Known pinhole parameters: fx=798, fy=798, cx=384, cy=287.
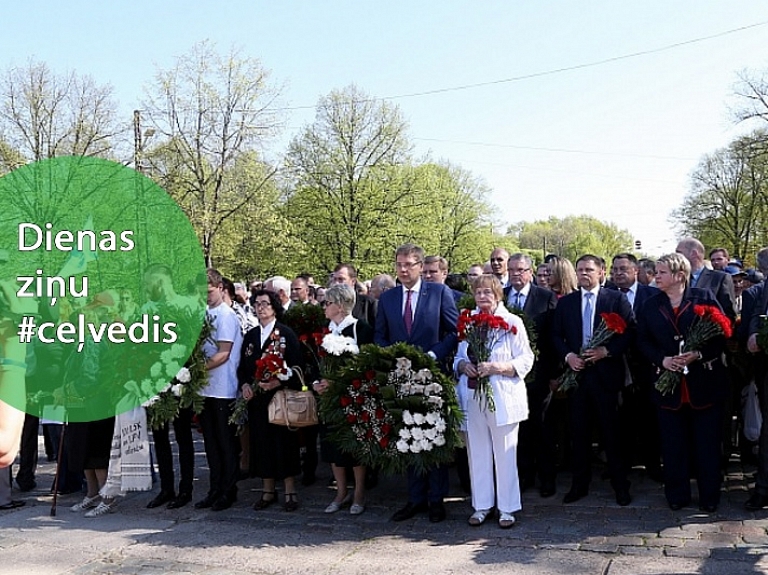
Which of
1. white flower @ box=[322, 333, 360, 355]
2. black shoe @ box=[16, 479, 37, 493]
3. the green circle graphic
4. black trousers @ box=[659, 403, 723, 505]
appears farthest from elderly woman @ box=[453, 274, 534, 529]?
black shoe @ box=[16, 479, 37, 493]

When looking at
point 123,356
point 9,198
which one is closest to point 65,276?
point 123,356

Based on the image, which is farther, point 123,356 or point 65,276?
point 65,276

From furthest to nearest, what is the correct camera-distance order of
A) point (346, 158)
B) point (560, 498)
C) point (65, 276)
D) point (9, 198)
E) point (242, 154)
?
1. point (346, 158)
2. point (242, 154)
3. point (9, 198)
4. point (65, 276)
5. point (560, 498)

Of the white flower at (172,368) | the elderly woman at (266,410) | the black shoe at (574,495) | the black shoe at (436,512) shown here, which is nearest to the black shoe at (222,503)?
the elderly woman at (266,410)

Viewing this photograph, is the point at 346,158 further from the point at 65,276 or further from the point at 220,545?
the point at 220,545

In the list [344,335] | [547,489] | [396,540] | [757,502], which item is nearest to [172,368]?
[344,335]

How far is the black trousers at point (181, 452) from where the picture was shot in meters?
7.86

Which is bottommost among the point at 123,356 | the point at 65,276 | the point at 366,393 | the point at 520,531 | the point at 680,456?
the point at 520,531

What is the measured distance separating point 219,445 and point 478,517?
107 inches

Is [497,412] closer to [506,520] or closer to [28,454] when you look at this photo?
[506,520]

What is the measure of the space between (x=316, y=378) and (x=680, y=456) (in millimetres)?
3413

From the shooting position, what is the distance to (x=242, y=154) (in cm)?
3159

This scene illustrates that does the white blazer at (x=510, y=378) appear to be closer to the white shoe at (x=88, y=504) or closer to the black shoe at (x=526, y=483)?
the black shoe at (x=526, y=483)

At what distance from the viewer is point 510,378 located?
6625 millimetres
